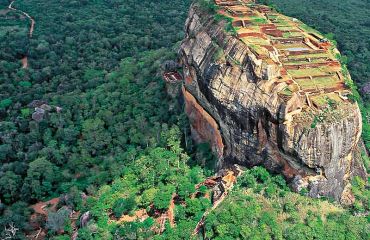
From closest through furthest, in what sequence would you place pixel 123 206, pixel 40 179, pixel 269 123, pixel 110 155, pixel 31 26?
pixel 269 123
pixel 123 206
pixel 40 179
pixel 110 155
pixel 31 26

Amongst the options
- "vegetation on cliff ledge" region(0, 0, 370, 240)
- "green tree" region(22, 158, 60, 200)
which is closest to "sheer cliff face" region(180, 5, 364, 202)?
"vegetation on cliff ledge" region(0, 0, 370, 240)

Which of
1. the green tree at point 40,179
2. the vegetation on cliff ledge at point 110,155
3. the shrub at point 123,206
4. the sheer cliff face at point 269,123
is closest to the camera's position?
the sheer cliff face at point 269,123

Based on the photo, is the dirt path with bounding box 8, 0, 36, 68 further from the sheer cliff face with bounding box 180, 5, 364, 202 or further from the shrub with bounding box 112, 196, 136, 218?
the shrub with bounding box 112, 196, 136, 218

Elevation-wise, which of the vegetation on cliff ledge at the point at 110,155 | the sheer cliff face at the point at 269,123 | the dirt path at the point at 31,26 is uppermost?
the sheer cliff face at the point at 269,123

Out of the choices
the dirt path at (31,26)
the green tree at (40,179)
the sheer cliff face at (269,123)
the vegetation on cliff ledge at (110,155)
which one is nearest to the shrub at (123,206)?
the vegetation on cliff ledge at (110,155)

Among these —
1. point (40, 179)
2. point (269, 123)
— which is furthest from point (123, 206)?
point (40, 179)

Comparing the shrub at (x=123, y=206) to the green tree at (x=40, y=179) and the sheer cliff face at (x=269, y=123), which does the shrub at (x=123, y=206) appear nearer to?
the sheer cliff face at (x=269, y=123)

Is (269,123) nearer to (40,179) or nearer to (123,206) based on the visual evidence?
(123,206)

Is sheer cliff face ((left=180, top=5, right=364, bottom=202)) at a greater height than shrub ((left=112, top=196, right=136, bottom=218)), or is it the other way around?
sheer cliff face ((left=180, top=5, right=364, bottom=202))
